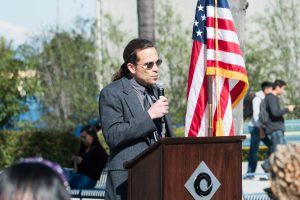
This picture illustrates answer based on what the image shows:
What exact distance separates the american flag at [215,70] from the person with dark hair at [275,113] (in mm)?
8681

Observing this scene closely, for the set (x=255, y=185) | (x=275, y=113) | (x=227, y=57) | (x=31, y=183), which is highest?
(x=227, y=57)

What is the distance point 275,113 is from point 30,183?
14.4 metres

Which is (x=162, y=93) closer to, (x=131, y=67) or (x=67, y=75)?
(x=131, y=67)

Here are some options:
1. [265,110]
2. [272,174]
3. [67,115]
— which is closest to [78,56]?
[67,115]

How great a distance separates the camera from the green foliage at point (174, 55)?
25.1 metres

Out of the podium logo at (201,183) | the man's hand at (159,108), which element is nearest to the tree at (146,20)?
the man's hand at (159,108)

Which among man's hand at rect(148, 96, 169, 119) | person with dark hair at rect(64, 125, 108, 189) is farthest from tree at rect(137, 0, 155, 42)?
man's hand at rect(148, 96, 169, 119)

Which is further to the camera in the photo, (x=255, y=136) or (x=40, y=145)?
→ (x=40, y=145)

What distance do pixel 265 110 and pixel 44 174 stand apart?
14531 millimetres

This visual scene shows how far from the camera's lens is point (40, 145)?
21.9 meters

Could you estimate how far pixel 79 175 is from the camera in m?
13.2

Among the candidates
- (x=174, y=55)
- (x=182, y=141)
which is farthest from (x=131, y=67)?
(x=174, y=55)

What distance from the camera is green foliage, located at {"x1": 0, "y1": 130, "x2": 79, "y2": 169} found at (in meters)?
21.8

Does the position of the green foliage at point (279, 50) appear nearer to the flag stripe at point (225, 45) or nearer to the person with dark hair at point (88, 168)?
the person with dark hair at point (88, 168)
